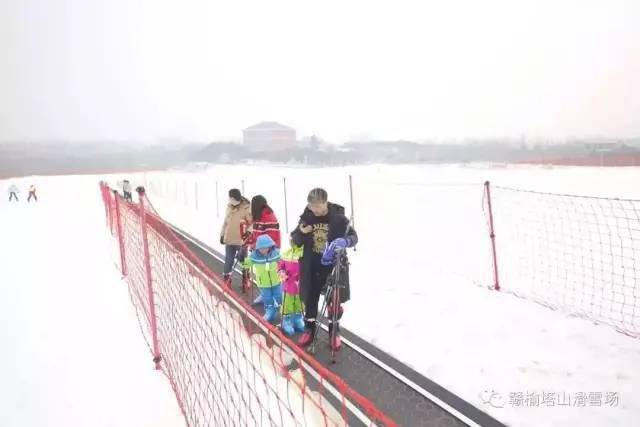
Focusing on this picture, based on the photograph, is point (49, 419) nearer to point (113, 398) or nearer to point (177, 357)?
point (113, 398)

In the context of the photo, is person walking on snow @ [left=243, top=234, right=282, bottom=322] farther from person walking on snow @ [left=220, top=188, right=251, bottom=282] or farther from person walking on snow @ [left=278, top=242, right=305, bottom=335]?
person walking on snow @ [left=220, top=188, right=251, bottom=282]

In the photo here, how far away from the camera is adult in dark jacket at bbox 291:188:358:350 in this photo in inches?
180

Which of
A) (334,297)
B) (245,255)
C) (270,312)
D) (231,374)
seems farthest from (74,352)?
(334,297)

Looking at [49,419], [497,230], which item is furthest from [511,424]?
[497,230]

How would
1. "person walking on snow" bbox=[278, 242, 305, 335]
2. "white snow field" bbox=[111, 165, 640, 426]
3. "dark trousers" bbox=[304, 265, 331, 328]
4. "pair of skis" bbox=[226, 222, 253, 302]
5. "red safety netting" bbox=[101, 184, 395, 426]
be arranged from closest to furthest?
1. "red safety netting" bbox=[101, 184, 395, 426]
2. "white snow field" bbox=[111, 165, 640, 426]
3. "dark trousers" bbox=[304, 265, 331, 328]
4. "person walking on snow" bbox=[278, 242, 305, 335]
5. "pair of skis" bbox=[226, 222, 253, 302]

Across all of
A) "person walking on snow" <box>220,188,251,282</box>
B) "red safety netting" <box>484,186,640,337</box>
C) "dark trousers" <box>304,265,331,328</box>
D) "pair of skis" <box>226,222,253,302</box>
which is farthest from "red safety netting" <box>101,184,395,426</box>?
"red safety netting" <box>484,186,640,337</box>

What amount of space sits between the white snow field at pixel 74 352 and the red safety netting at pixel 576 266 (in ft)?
18.7

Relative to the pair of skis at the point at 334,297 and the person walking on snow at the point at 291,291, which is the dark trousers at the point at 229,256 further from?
the pair of skis at the point at 334,297

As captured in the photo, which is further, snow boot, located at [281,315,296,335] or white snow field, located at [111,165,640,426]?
snow boot, located at [281,315,296,335]

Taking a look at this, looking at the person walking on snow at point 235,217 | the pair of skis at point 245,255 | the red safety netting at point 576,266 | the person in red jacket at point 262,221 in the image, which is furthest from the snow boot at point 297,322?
the red safety netting at point 576,266

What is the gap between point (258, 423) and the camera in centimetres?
362

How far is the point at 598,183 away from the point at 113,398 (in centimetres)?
1678

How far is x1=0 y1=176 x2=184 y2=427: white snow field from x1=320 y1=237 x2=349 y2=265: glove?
2.04 metres

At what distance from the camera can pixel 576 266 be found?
8406mm
